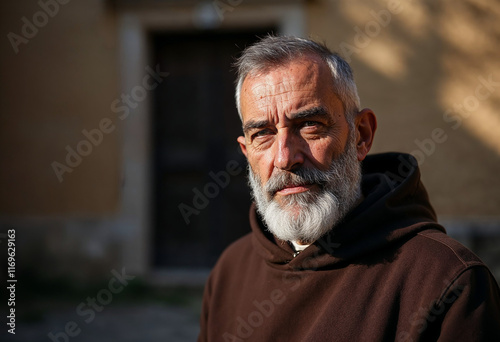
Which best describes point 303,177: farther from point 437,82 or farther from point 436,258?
point 437,82

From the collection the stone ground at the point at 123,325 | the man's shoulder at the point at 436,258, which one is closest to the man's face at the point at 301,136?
the man's shoulder at the point at 436,258

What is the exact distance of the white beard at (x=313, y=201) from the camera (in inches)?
78.7

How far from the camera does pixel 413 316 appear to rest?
5.57ft

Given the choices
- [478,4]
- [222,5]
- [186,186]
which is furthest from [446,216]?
[222,5]

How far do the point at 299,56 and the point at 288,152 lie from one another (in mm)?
389

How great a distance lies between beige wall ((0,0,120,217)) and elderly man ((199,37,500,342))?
4091mm

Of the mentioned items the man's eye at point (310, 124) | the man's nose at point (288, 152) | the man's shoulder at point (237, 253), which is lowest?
the man's shoulder at point (237, 253)

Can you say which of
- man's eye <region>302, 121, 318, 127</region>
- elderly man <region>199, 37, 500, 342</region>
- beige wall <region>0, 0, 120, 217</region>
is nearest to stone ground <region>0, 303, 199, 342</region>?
beige wall <region>0, 0, 120, 217</region>

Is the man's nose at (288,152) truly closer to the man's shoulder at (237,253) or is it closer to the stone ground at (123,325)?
the man's shoulder at (237,253)

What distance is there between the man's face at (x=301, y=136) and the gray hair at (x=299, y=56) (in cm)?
3

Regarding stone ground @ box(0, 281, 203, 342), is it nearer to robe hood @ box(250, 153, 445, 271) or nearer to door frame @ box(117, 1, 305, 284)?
door frame @ box(117, 1, 305, 284)

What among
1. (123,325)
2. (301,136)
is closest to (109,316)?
(123,325)

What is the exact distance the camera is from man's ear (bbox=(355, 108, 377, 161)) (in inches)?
86.8

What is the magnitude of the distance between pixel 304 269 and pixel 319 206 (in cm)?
26
